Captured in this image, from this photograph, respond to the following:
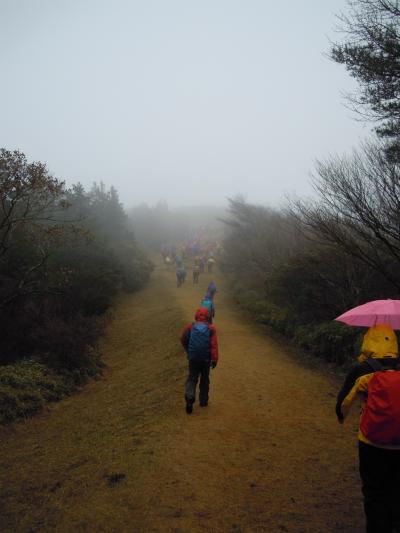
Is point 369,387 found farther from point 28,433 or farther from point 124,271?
point 124,271

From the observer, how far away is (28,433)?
7.66 meters

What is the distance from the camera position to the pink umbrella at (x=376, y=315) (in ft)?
12.6

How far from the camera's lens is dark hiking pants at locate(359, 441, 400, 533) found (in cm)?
310

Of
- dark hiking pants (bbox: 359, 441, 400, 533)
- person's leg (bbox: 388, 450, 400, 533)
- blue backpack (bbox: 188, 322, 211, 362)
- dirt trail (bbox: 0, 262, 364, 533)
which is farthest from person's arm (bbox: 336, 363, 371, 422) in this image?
blue backpack (bbox: 188, 322, 211, 362)

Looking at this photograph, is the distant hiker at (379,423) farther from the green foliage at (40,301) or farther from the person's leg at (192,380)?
the green foliage at (40,301)

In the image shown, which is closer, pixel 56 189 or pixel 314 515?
pixel 314 515

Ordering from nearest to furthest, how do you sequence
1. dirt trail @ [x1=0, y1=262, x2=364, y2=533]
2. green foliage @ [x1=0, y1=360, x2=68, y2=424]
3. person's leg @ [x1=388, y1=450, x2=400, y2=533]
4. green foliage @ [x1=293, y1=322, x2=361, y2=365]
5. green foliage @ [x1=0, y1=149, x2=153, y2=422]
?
person's leg @ [x1=388, y1=450, x2=400, y2=533], dirt trail @ [x1=0, y1=262, x2=364, y2=533], green foliage @ [x1=0, y1=360, x2=68, y2=424], green foliage @ [x1=0, y1=149, x2=153, y2=422], green foliage @ [x1=293, y1=322, x2=361, y2=365]

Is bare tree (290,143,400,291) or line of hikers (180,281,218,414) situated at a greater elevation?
bare tree (290,143,400,291)

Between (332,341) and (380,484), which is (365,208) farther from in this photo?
(380,484)

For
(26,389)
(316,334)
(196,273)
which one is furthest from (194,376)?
(196,273)

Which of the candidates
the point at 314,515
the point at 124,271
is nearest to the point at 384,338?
the point at 314,515

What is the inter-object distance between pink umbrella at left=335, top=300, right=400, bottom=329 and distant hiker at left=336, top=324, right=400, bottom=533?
0.56 metres

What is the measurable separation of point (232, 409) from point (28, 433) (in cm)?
436

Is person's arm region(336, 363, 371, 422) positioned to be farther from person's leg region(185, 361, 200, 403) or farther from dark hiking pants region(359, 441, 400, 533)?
person's leg region(185, 361, 200, 403)
